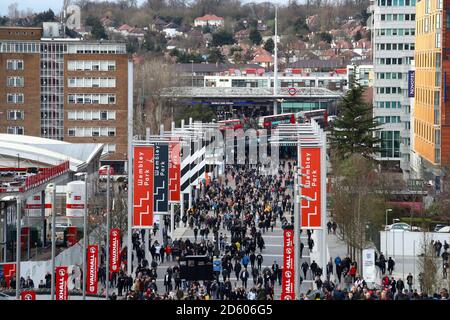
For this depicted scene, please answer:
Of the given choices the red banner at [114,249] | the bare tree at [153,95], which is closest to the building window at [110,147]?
the bare tree at [153,95]

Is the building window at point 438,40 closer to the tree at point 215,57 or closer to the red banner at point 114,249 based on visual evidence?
the red banner at point 114,249

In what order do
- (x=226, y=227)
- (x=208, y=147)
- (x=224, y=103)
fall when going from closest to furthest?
(x=226, y=227)
(x=208, y=147)
(x=224, y=103)

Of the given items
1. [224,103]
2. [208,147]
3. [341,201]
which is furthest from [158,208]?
[224,103]

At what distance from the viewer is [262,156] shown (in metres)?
81.3

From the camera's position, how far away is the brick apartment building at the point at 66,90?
76312 millimetres

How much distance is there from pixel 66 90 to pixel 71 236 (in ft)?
135

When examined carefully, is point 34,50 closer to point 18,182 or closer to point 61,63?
point 61,63

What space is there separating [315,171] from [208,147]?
1467 inches

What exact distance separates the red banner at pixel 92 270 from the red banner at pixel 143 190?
5495 mm

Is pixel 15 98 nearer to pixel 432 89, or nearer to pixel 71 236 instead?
pixel 432 89

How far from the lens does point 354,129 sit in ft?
207

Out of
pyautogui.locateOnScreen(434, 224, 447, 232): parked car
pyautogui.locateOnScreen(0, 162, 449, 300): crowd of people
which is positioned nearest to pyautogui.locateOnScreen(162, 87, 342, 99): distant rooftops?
pyautogui.locateOnScreen(0, 162, 449, 300): crowd of people

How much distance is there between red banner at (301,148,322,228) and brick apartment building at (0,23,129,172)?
4818cm

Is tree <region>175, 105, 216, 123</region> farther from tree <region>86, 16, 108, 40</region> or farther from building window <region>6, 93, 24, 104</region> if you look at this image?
tree <region>86, 16, 108, 40</region>
